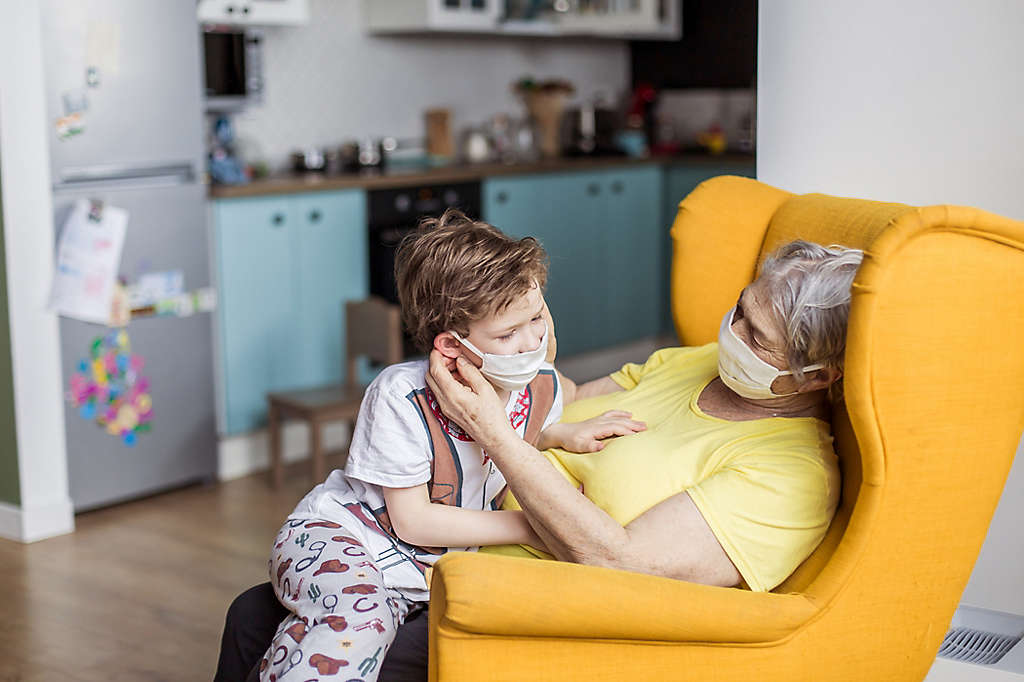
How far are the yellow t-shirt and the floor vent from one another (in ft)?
2.10

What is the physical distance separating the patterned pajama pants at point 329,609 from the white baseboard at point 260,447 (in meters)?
2.38

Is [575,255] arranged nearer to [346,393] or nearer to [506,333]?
[346,393]

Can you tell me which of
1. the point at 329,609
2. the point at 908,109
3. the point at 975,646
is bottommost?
the point at 975,646

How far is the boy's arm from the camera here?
1.58 m

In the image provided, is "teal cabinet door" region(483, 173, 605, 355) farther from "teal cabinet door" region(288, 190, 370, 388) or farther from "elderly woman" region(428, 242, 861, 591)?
"elderly woman" region(428, 242, 861, 591)

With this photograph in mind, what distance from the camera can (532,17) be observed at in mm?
5379

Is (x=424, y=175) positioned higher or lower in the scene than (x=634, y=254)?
higher

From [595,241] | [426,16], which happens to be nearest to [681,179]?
[595,241]

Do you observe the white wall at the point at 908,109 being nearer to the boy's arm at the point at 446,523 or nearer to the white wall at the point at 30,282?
the boy's arm at the point at 446,523

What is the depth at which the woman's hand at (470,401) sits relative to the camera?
4.93 feet

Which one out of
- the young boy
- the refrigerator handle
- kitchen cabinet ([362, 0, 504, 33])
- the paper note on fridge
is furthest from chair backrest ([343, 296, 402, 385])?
the young boy

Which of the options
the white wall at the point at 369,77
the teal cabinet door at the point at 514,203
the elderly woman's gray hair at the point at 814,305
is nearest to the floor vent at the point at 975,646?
the elderly woman's gray hair at the point at 814,305

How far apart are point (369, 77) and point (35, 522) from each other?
2.36 metres

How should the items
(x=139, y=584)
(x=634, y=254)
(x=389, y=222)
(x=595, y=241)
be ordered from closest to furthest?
1. (x=139, y=584)
2. (x=389, y=222)
3. (x=595, y=241)
4. (x=634, y=254)
